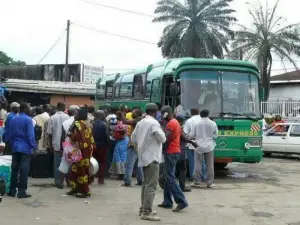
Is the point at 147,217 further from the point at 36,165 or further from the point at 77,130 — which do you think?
the point at 36,165

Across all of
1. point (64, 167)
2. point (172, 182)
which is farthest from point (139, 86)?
point (172, 182)

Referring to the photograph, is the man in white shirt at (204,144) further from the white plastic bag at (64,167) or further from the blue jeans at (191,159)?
the white plastic bag at (64,167)

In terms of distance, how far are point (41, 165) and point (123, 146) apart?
202cm

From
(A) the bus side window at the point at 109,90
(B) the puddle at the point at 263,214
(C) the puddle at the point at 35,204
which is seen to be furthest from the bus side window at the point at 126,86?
(B) the puddle at the point at 263,214

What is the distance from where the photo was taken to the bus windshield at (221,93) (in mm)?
12867

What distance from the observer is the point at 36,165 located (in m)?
12.1

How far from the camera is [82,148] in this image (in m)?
9.53

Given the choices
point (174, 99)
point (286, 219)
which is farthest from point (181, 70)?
point (286, 219)

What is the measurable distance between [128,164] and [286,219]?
417cm

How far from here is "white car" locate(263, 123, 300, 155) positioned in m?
19.6

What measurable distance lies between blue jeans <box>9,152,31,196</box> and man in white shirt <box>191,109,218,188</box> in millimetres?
3965

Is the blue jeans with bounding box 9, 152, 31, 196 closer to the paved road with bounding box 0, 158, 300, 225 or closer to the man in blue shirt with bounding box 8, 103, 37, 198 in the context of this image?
the man in blue shirt with bounding box 8, 103, 37, 198

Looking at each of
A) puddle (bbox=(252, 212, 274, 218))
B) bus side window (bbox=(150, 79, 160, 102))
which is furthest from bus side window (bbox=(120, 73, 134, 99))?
puddle (bbox=(252, 212, 274, 218))

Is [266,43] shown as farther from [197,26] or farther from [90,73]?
[90,73]
